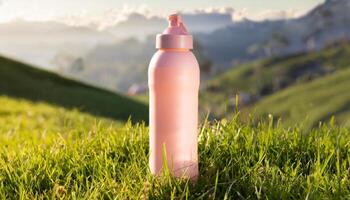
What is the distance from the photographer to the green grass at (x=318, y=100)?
230ft

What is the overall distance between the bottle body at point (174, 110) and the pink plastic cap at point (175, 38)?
0.16 ft

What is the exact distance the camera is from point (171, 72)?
14.1 feet

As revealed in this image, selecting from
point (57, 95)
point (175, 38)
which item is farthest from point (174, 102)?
point (57, 95)

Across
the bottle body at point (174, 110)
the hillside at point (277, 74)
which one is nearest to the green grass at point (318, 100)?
the hillside at point (277, 74)

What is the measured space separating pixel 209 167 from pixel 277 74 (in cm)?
15024

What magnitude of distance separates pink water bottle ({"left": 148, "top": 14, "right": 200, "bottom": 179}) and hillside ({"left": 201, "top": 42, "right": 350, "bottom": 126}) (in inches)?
5176

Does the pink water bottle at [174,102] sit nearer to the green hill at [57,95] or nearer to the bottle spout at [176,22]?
the bottle spout at [176,22]

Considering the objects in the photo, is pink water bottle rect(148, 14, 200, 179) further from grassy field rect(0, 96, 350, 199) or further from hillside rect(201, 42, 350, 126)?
hillside rect(201, 42, 350, 126)

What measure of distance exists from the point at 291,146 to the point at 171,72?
1.51 meters

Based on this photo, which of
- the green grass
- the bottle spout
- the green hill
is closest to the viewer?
the bottle spout

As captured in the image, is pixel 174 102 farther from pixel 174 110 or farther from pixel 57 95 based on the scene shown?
pixel 57 95

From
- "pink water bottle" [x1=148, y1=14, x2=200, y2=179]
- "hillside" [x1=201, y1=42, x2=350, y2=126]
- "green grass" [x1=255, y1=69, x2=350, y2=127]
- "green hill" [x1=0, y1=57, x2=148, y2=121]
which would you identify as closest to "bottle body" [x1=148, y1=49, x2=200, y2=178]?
"pink water bottle" [x1=148, y1=14, x2=200, y2=179]

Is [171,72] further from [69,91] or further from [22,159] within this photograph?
[69,91]

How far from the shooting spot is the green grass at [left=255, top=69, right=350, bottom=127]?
7025 centimetres
